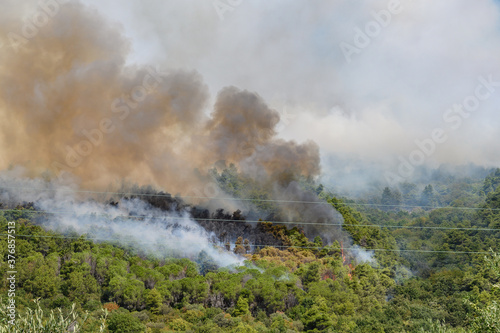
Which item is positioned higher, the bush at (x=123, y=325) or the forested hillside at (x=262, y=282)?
the forested hillside at (x=262, y=282)

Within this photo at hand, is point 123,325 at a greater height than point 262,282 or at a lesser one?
lesser

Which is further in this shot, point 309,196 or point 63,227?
point 309,196

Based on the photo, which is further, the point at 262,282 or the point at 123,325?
the point at 262,282

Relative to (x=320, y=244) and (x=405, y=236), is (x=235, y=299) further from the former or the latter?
(x=405, y=236)

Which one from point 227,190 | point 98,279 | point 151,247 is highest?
point 227,190

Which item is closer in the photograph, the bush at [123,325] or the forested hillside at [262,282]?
the bush at [123,325]

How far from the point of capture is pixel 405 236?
79938mm

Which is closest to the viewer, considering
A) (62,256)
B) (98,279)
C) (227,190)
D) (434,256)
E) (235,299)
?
(235,299)

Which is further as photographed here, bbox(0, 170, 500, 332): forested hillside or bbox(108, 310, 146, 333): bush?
bbox(0, 170, 500, 332): forested hillside

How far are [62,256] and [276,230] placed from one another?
97.3 ft

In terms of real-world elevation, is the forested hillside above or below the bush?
above

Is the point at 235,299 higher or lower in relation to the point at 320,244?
lower

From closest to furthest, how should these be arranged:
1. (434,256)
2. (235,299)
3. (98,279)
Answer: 1. (235,299)
2. (98,279)
3. (434,256)

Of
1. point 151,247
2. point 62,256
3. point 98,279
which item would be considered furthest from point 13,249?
point 151,247
